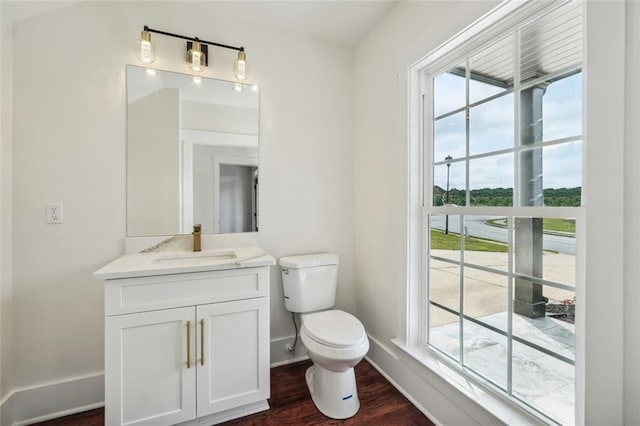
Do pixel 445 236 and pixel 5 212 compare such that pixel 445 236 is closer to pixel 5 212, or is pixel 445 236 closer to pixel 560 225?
pixel 560 225

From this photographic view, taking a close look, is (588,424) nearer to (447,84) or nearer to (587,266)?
(587,266)

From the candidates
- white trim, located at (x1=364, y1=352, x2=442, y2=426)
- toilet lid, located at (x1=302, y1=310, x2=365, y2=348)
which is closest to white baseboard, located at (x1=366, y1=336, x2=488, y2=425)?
white trim, located at (x1=364, y1=352, x2=442, y2=426)

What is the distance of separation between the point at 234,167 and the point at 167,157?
411 millimetres

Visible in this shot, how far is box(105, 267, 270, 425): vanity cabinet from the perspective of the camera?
1.26 meters

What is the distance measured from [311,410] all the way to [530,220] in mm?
1483

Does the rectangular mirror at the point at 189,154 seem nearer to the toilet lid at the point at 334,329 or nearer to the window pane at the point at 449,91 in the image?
the toilet lid at the point at 334,329

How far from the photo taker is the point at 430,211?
1.63 metres

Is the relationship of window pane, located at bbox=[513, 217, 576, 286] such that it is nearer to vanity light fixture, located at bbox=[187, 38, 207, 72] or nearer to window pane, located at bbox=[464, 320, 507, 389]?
window pane, located at bbox=[464, 320, 507, 389]

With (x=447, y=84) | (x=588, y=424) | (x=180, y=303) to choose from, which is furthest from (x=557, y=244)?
(x=180, y=303)

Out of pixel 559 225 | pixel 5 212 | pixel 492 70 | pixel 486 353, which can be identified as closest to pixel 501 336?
pixel 486 353

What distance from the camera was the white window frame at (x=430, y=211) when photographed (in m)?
1.05

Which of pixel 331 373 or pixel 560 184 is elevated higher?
pixel 560 184

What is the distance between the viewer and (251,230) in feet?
6.42

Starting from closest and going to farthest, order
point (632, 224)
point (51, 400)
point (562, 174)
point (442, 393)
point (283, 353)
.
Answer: point (632, 224)
point (562, 174)
point (442, 393)
point (51, 400)
point (283, 353)
